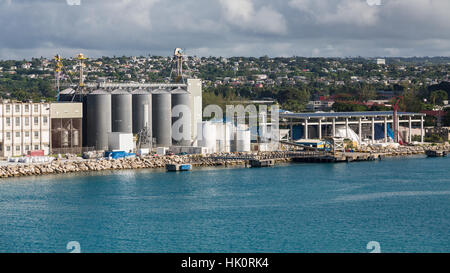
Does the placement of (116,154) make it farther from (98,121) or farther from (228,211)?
(228,211)

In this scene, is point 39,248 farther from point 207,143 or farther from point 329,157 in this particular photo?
point 329,157

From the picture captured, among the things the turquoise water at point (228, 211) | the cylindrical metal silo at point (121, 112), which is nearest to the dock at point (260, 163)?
the turquoise water at point (228, 211)

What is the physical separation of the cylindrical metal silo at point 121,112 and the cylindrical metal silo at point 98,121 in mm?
615

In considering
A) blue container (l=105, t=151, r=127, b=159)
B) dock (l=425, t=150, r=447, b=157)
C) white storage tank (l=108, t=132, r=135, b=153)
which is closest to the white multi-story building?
blue container (l=105, t=151, r=127, b=159)

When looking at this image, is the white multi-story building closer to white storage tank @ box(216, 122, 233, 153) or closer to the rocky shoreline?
the rocky shoreline

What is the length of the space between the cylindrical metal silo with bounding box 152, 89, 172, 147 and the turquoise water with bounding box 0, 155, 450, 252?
4.95 m

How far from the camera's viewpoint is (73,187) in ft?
98.7

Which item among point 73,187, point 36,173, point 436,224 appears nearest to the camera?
point 436,224

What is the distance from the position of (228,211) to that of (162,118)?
16362 mm

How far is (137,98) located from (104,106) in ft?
7.64

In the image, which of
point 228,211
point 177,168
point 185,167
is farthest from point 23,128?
point 228,211

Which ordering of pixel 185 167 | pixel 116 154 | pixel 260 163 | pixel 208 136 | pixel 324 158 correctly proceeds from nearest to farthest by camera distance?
pixel 185 167
pixel 116 154
pixel 260 163
pixel 208 136
pixel 324 158

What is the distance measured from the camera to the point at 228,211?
25109 mm
